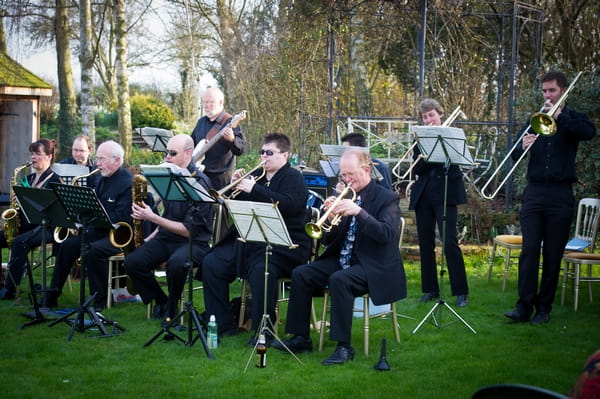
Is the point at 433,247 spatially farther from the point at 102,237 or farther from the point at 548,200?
the point at 102,237

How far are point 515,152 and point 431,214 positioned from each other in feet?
3.69

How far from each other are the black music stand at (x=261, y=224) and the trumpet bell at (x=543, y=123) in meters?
2.21

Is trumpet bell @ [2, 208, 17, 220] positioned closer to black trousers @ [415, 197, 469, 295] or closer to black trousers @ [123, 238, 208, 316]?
black trousers @ [123, 238, 208, 316]

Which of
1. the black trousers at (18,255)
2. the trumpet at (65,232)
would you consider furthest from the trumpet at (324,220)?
the black trousers at (18,255)

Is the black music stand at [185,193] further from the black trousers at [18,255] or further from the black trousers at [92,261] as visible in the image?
the black trousers at [18,255]

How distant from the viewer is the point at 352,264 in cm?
598

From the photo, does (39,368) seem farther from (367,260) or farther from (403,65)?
(403,65)

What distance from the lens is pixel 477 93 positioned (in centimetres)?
1205

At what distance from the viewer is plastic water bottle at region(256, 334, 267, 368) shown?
5.41 m

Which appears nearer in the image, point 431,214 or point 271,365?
point 271,365

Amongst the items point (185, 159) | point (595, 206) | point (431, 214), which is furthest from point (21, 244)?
point (595, 206)

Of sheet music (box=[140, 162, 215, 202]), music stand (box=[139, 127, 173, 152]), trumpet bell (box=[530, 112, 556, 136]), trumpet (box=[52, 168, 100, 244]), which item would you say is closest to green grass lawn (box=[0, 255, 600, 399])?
trumpet (box=[52, 168, 100, 244])

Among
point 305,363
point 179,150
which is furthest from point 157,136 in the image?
point 305,363

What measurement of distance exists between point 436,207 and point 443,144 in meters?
1.04
